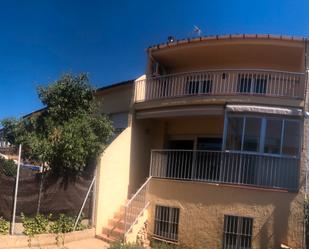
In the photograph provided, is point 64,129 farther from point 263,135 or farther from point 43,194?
point 263,135

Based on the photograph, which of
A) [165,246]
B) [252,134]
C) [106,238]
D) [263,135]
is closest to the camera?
[165,246]

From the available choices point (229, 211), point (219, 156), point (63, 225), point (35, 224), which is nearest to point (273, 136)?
point (219, 156)

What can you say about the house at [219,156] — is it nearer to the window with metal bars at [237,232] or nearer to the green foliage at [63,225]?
the window with metal bars at [237,232]

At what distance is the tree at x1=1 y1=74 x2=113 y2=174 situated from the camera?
488 inches

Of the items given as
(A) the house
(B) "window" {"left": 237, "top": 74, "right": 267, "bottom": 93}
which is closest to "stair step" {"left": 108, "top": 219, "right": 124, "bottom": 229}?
(A) the house

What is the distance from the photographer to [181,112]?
47.8ft

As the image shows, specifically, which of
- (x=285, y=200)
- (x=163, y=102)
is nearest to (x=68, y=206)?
(x=163, y=102)

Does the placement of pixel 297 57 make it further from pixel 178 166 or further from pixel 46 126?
pixel 46 126

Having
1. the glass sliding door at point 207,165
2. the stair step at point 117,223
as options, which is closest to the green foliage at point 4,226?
the stair step at point 117,223

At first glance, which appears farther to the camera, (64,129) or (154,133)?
(154,133)

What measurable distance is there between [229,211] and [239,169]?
1332 millimetres

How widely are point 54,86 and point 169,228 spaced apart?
5.99m

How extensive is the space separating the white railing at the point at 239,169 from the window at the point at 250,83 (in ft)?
10.8

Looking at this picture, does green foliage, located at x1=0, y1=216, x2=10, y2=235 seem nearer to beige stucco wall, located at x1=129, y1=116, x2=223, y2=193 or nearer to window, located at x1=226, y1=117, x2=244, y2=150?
beige stucco wall, located at x1=129, y1=116, x2=223, y2=193
